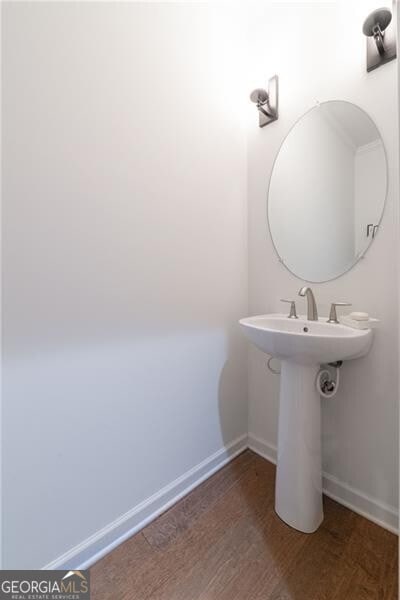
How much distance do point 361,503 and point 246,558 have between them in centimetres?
54

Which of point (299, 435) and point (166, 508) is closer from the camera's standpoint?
point (299, 435)

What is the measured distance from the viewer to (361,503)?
1021 mm

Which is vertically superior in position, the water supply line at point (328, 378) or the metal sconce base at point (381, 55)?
the metal sconce base at point (381, 55)

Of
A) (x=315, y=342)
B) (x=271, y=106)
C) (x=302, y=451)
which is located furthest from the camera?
(x=271, y=106)

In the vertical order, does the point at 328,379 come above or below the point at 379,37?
below

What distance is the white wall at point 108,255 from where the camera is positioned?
704 mm

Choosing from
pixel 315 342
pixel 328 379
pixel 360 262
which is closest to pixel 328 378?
pixel 328 379

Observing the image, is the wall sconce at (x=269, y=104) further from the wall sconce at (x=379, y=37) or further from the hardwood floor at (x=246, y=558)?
the hardwood floor at (x=246, y=558)

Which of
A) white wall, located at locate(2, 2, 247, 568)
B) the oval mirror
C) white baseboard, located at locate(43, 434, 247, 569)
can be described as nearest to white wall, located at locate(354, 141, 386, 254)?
the oval mirror

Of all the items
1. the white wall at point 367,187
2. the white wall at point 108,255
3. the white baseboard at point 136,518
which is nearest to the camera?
the white wall at point 108,255

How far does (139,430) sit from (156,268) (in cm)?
66

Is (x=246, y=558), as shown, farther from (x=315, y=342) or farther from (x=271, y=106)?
(x=271, y=106)

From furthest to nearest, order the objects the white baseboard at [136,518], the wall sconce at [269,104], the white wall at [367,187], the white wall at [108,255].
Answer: the wall sconce at [269,104] → the white wall at [367,187] → the white baseboard at [136,518] → the white wall at [108,255]

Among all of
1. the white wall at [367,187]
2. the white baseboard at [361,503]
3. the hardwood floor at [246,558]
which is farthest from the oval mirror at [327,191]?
the hardwood floor at [246,558]
